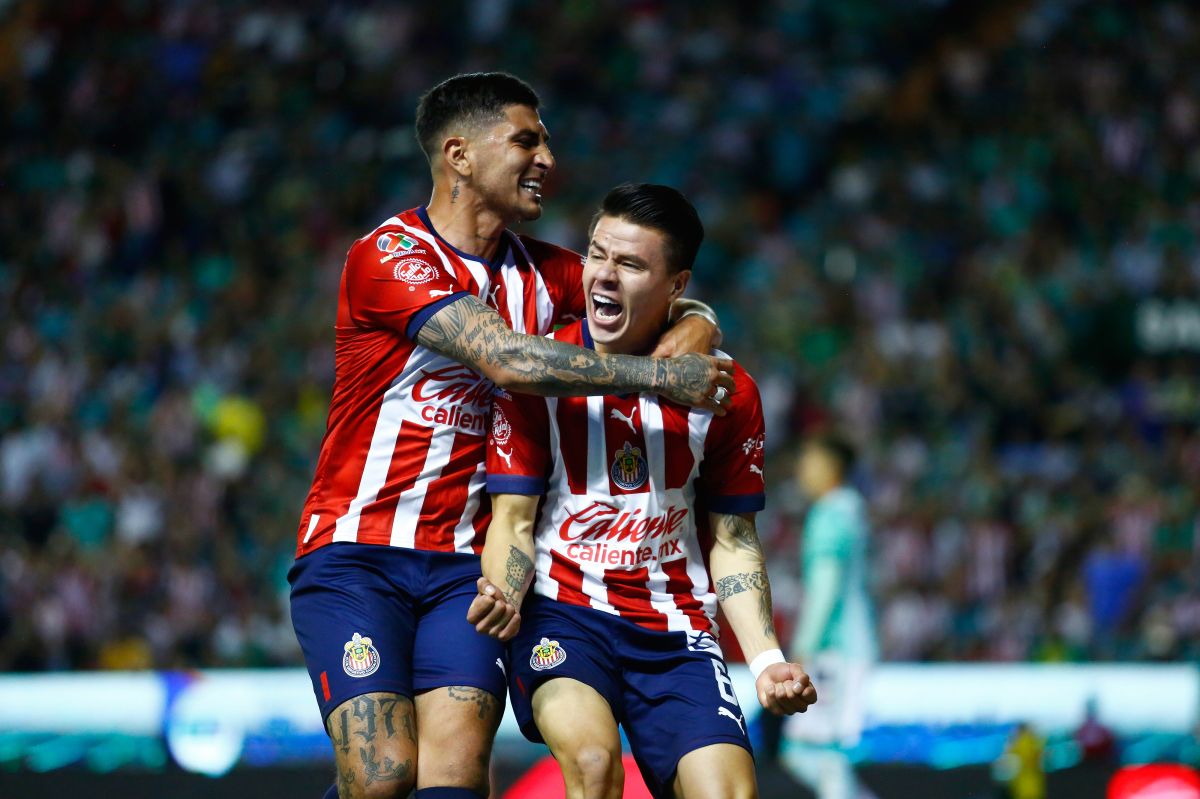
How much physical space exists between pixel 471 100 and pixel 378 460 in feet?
3.80

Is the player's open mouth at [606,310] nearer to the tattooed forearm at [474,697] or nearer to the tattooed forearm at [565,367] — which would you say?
the tattooed forearm at [565,367]

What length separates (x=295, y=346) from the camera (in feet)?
41.7

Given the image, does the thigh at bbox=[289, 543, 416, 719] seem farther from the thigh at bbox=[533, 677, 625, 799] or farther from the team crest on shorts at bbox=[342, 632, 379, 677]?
the thigh at bbox=[533, 677, 625, 799]

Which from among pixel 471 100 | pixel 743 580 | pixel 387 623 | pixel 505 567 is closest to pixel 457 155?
pixel 471 100

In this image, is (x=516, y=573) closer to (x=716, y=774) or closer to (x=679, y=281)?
(x=716, y=774)

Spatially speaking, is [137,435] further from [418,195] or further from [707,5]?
[707,5]

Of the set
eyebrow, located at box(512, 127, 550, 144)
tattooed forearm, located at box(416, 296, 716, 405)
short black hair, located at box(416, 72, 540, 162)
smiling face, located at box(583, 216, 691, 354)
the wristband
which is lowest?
the wristband

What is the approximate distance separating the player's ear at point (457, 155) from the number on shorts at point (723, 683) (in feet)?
5.43

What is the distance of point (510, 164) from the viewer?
4.43m

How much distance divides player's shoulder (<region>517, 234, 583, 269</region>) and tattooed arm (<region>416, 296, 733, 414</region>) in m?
0.59

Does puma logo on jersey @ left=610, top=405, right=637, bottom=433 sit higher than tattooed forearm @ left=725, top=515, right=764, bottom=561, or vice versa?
puma logo on jersey @ left=610, top=405, right=637, bottom=433

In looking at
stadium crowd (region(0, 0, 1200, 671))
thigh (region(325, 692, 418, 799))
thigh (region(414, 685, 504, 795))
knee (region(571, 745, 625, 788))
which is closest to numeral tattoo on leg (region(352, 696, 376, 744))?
thigh (region(325, 692, 418, 799))

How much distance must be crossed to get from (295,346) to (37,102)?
13.6 ft

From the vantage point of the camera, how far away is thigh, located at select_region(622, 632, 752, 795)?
3967 mm
